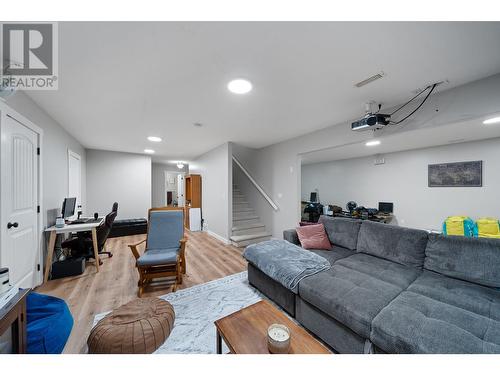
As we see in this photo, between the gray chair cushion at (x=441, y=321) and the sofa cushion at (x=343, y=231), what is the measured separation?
98cm

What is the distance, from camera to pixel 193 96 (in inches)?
85.7

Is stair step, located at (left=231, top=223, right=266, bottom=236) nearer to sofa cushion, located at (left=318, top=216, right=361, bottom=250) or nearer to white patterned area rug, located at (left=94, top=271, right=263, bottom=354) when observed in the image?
white patterned area rug, located at (left=94, top=271, right=263, bottom=354)

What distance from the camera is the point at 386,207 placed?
548 centimetres

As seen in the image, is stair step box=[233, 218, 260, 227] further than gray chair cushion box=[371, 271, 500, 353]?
Yes

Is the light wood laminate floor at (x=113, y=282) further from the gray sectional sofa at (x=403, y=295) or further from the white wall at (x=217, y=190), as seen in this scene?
the gray sectional sofa at (x=403, y=295)

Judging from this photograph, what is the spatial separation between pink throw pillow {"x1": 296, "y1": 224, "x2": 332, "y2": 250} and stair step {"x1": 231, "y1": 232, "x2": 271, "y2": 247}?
5.91ft

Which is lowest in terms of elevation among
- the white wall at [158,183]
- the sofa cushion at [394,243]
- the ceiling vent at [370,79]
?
the sofa cushion at [394,243]

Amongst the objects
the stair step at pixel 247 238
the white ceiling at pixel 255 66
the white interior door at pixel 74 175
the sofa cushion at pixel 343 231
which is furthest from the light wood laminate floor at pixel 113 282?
the white ceiling at pixel 255 66

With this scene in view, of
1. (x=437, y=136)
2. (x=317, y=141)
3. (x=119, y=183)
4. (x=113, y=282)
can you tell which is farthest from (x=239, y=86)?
(x=119, y=183)

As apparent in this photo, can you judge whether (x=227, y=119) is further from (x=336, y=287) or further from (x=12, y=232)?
(x=12, y=232)

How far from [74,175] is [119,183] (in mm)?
1370

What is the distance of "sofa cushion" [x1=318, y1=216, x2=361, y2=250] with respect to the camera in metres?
2.54

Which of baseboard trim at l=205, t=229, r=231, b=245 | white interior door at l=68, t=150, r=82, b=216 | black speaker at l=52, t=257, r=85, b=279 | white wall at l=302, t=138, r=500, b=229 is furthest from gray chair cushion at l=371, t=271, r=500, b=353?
white interior door at l=68, t=150, r=82, b=216

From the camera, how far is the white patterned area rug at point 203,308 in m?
1.51
